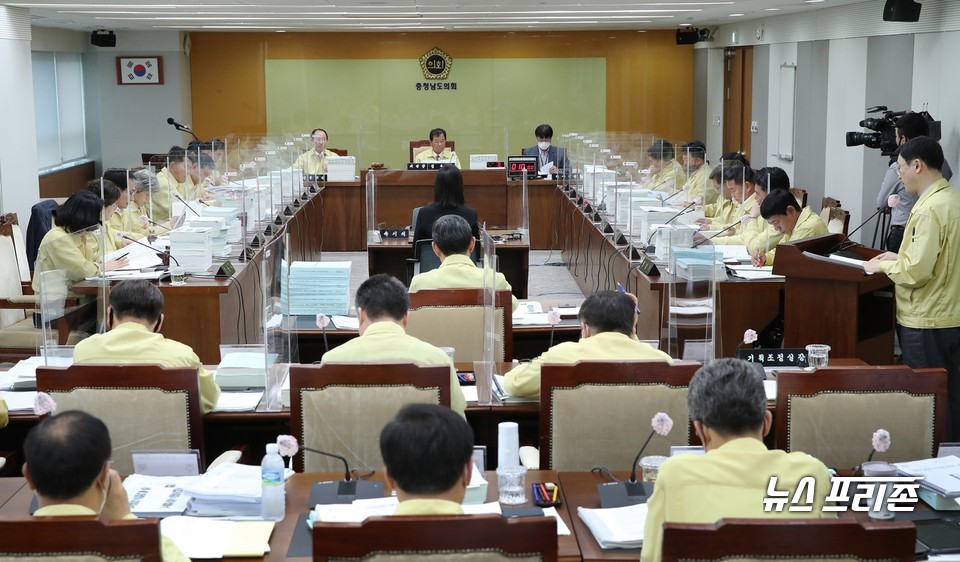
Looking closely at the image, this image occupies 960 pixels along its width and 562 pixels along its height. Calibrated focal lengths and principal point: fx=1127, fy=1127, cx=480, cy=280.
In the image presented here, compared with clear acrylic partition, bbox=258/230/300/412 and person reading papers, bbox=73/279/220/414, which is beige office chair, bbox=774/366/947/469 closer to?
clear acrylic partition, bbox=258/230/300/412

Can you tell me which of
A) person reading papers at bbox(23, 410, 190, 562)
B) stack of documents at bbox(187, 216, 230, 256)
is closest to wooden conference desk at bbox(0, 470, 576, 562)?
person reading papers at bbox(23, 410, 190, 562)

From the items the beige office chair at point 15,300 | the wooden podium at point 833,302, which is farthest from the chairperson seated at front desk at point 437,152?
the wooden podium at point 833,302

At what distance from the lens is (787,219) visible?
640cm

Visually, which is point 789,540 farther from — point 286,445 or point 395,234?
point 395,234

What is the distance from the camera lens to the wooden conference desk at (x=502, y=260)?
794 centimetres

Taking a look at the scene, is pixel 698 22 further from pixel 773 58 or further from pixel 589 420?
pixel 589 420

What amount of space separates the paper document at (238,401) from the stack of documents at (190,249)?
2078 millimetres

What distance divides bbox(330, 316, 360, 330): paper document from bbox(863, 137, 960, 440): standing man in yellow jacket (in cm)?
226

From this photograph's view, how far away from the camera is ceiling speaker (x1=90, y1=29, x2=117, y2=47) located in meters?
13.9

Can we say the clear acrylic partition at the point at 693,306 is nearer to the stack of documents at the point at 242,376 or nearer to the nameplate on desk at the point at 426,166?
the stack of documents at the point at 242,376

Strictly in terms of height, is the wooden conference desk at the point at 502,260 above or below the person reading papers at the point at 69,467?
below

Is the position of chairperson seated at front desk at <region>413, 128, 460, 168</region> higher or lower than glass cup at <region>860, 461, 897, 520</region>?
higher

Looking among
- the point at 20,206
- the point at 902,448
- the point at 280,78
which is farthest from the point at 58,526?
the point at 280,78

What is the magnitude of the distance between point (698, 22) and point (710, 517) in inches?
453
